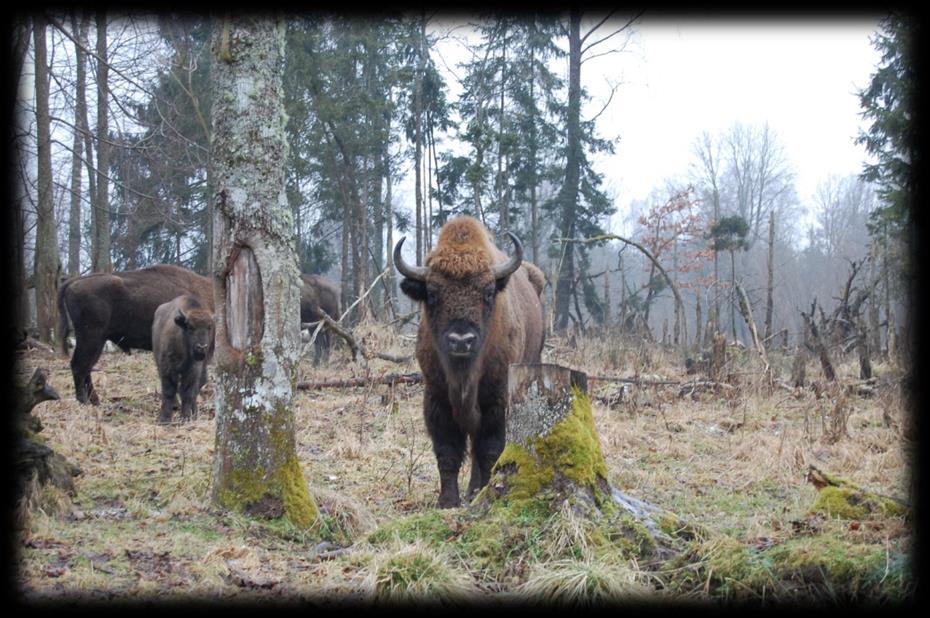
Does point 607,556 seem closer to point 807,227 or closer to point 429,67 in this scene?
point 429,67

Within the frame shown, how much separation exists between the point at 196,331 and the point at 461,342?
244 inches

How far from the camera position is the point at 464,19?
25.6 metres

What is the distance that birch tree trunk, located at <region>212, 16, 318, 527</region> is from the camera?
19.2ft

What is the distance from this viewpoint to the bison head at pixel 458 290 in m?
6.90

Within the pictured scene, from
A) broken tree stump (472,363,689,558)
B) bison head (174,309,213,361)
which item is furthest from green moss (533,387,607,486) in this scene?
bison head (174,309,213,361)

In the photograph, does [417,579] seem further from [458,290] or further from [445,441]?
[458,290]

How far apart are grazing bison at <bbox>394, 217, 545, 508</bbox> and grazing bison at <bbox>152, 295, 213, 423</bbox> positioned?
5119 mm

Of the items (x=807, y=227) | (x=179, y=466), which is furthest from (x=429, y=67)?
(x=807, y=227)

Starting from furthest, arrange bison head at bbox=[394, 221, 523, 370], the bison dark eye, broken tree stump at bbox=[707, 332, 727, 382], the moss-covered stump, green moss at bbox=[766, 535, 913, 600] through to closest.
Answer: broken tree stump at bbox=[707, 332, 727, 382] → the bison dark eye → bison head at bbox=[394, 221, 523, 370] → the moss-covered stump → green moss at bbox=[766, 535, 913, 600]

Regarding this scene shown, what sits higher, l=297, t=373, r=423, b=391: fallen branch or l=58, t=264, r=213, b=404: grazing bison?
l=58, t=264, r=213, b=404: grazing bison

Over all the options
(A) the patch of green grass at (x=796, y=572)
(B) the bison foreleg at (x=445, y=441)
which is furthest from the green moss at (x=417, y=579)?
(B) the bison foreleg at (x=445, y=441)

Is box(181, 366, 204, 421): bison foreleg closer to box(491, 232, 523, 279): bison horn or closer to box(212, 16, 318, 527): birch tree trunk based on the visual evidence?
box(212, 16, 318, 527): birch tree trunk

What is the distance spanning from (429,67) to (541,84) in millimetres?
5450

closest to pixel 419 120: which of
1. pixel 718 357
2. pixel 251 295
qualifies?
pixel 718 357
